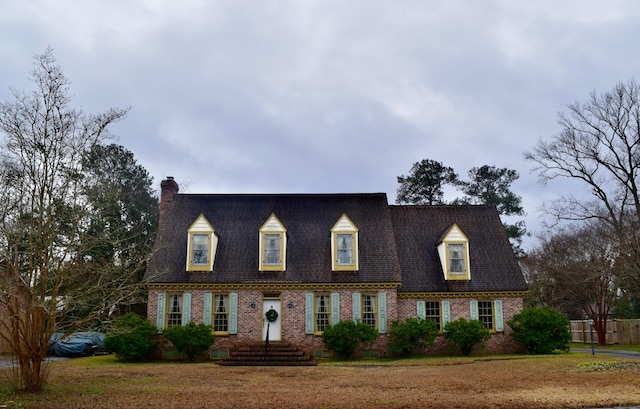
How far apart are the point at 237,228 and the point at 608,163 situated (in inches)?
714

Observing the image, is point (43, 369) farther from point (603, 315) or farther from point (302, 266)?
point (603, 315)

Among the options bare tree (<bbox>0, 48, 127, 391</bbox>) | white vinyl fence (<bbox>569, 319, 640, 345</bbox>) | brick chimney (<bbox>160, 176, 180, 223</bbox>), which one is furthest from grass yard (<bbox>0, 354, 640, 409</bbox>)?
white vinyl fence (<bbox>569, 319, 640, 345</bbox>)

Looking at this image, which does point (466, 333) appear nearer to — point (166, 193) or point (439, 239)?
point (439, 239)

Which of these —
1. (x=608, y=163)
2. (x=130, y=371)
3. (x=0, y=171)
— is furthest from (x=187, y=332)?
(x=608, y=163)

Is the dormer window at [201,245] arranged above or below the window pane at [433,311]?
above

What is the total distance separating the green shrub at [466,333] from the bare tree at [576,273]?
12.0 meters

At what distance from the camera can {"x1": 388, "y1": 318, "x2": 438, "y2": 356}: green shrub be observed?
78.8 feet

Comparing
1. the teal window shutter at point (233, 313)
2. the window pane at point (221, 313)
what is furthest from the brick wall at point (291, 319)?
the window pane at point (221, 313)

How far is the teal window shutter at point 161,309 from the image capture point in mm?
25094

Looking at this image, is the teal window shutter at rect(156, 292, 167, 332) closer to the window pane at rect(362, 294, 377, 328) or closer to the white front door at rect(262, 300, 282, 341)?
the white front door at rect(262, 300, 282, 341)

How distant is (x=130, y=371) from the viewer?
1917 centimetres

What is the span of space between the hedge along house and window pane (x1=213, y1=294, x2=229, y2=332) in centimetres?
5

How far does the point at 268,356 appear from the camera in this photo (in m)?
23.3

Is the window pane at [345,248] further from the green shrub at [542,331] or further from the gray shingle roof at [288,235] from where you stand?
the green shrub at [542,331]
